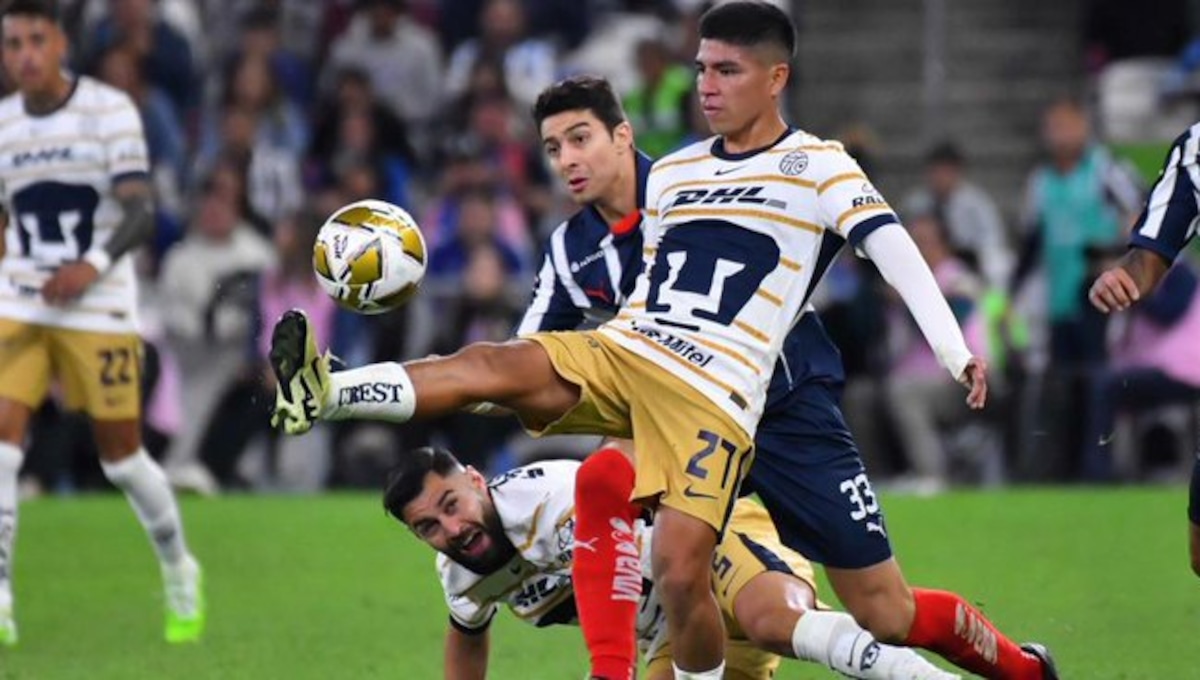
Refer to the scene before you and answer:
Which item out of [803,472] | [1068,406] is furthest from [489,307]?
[803,472]

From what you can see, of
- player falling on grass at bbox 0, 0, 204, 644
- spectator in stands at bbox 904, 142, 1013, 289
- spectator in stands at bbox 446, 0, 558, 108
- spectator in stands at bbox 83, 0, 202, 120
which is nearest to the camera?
player falling on grass at bbox 0, 0, 204, 644

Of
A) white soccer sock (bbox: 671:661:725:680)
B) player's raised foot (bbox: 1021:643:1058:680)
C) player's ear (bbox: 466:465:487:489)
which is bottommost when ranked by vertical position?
player's raised foot (bbox: 1021:643:1058:680)

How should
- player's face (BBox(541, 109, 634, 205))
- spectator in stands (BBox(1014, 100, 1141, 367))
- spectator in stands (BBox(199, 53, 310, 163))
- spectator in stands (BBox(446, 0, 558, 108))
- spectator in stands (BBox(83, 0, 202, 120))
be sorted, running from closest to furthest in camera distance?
1. player's face (BBox(541, 109, 634, 205))
2. spectator in stands (BBox(1014, 100, 1141, 367))
3. spectator in stands (BBox(199, 53, 310, 163))
4. spectator in stands (BBox(83, 0, 202, 120))
5. spectator in stands (BBox(446, 0, 558, 108))

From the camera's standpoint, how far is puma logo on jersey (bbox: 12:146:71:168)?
11.7 meters

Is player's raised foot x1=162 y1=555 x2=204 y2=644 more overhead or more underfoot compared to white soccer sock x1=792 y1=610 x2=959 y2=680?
more underfoot

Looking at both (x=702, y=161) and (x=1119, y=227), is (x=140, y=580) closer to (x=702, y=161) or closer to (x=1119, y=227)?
(x=702, y=161)

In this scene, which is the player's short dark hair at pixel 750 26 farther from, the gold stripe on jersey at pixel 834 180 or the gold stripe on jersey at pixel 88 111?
the gold stripe on jersey at pixel 88 111

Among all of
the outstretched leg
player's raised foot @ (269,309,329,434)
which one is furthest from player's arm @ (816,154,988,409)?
player's raised foot @ (269,309,329,434)

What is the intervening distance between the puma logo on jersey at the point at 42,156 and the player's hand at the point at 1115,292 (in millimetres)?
5321

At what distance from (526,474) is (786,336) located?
1062 mm

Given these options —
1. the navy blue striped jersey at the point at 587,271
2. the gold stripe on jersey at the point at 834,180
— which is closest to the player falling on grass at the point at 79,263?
the navy blue striped jersey at the point at 587,271

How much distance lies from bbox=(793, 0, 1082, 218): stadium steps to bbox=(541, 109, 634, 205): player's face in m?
12.0

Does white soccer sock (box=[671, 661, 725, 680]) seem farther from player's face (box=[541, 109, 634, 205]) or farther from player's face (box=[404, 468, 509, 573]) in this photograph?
player's face (box=[541, 109, 634, 205])

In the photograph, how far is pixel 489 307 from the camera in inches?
720
